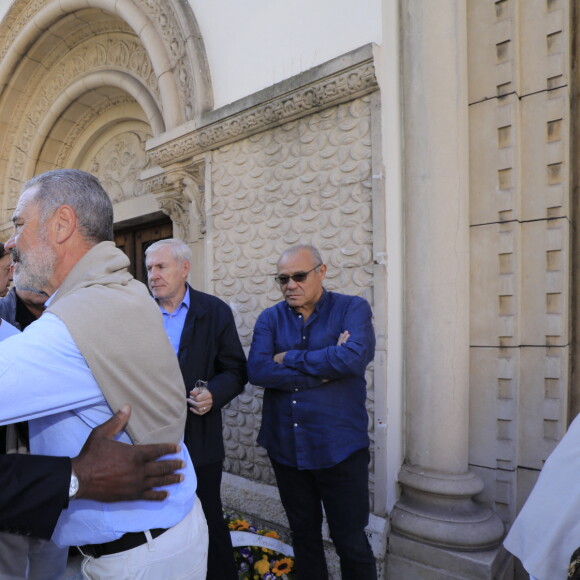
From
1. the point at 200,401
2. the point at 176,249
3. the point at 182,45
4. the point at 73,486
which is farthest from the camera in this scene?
the point at 182,45

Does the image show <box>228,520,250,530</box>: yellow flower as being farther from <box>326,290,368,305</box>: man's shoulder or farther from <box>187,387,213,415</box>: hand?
<box>326,290,368,305</box>: man's shoulder

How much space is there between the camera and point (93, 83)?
507 centimetres

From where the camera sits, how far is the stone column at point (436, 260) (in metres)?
2.54

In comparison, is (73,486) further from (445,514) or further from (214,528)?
(445,514)

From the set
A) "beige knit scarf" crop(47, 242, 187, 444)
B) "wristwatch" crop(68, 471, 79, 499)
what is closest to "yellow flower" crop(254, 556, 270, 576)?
"beige knit scarf" crop(47, 242, 187, 444)

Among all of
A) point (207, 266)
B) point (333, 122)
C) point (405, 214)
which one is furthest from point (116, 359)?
point (207, 266)

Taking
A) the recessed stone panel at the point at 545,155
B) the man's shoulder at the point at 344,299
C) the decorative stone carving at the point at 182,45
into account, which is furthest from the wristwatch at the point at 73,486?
the decorative stone carving at the point at 182,45

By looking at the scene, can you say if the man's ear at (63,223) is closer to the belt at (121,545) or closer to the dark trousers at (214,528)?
the belt at (121,545)

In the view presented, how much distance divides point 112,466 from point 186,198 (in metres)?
3.15

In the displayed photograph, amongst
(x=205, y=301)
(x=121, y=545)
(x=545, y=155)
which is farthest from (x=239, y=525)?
(x=545, y=155)

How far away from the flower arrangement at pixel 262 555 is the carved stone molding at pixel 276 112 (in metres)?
2.52

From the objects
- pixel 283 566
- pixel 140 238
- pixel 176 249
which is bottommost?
pixel 283 566

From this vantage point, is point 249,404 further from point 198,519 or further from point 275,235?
point 198,519

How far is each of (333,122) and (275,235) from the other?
0.78 meters
